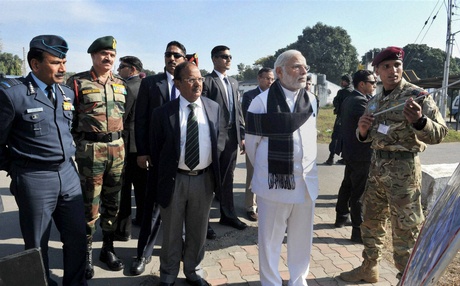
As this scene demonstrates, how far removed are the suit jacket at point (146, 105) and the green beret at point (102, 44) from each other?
532mm

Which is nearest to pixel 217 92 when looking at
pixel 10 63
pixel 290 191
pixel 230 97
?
pixel 230 97

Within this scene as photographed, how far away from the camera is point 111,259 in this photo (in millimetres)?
3316

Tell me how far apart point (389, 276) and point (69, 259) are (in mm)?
2796

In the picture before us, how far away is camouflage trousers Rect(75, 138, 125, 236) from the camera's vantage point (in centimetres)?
298

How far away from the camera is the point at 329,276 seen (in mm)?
3211

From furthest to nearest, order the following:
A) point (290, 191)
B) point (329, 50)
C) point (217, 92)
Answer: point (329, 50) → point (217, 92) → point (290, 191)

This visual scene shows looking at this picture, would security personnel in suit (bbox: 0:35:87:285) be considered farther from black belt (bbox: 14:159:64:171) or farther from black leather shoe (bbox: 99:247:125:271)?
black leather shoe (bbox: 99:247:125:271)

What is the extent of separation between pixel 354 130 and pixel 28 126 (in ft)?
11.0

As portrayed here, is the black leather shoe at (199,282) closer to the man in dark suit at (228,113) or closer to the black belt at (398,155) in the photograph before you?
the man in dark suit at (228,113)

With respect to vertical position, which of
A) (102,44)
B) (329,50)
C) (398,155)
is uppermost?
(329,50)

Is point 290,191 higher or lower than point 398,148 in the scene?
lower

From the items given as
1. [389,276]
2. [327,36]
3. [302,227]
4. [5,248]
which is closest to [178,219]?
[302,227]

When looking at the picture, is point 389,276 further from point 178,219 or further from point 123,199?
point 123,199

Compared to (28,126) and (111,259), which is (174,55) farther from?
(111,259)
